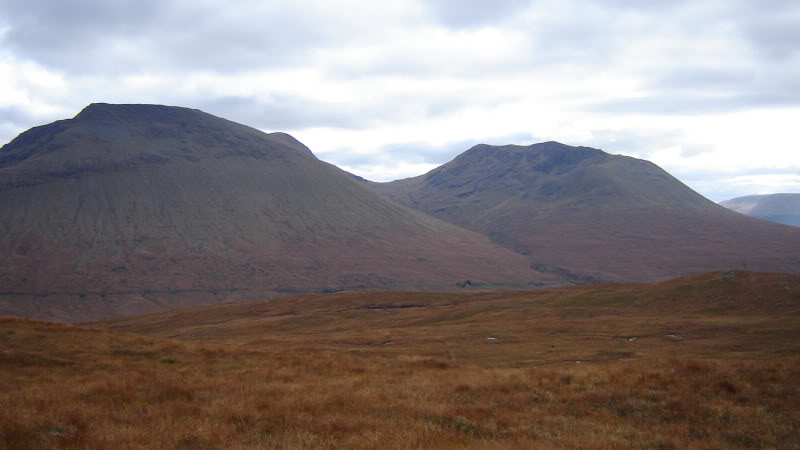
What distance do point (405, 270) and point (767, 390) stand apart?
578 ft

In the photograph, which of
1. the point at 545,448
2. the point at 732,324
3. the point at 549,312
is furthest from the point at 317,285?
the point at 545,448

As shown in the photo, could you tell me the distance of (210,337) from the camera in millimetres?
59375

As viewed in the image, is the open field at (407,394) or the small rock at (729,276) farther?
the small rock at (729,276)

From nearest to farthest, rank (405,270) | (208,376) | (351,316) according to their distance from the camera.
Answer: (208,376) < (351,316) < (405,270)

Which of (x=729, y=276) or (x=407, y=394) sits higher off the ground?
(x=729, y=276)

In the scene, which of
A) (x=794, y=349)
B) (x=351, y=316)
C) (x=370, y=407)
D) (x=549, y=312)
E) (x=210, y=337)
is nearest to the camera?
(x=370, y=407)

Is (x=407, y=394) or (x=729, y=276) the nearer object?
(x=407, y=394)

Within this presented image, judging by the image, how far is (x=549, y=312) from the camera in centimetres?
5406

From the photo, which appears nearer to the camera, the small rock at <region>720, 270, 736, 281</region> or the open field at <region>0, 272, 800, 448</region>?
the open field at <region>0, 272, 800, 448</region>

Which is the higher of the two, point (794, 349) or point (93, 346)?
point (93, 346)

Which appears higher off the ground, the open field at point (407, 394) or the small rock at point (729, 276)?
the small rock at point (729, 276)

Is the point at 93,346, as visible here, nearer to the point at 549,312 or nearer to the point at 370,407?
the point at 370,407

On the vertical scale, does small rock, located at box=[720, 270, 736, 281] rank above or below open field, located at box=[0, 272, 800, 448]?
above

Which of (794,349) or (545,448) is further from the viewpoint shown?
(794,349)
